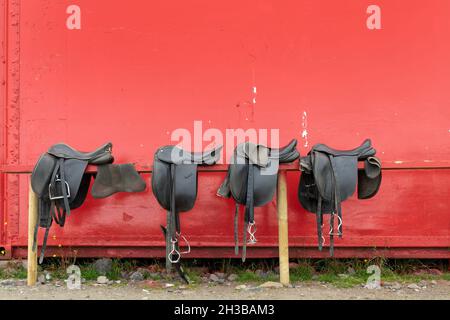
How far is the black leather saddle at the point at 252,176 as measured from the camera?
362cm

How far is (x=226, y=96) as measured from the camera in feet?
14.2

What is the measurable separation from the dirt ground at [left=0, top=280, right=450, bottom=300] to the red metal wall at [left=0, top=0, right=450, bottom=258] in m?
0.49

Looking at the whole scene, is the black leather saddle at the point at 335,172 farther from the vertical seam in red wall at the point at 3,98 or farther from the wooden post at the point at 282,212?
the vertical seam in red wall at the point at 3,98

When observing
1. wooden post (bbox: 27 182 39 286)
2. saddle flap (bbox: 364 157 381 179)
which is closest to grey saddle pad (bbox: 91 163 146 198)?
wooden post (bbox: 27 182 39 286)

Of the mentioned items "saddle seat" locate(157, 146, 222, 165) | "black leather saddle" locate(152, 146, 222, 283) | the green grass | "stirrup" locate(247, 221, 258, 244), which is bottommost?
the green grass

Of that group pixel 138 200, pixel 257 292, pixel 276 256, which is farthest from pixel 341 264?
pixel 138 200

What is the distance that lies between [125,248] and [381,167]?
2.32 meters

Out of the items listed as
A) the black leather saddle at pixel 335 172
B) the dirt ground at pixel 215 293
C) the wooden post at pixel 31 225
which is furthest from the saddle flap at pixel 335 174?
the wooden post at pixel 31 225

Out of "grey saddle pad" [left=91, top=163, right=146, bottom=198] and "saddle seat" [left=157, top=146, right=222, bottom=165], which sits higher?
"saddle seat" [left=157, top=146, right=222, bottom=165]

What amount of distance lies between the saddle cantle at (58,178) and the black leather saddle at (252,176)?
101cm

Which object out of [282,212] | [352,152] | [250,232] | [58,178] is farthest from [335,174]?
[58,178]

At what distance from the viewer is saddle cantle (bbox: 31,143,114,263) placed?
3705 millimetres

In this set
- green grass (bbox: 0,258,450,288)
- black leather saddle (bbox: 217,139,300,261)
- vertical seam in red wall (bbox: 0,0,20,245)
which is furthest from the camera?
vertical seam in red wall (bbox: 0,0,20,245)

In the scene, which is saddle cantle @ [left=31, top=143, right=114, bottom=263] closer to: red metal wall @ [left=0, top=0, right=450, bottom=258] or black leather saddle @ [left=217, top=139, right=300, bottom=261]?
red metal wall @ [left=0, top=0, right=450, bottom=258]
